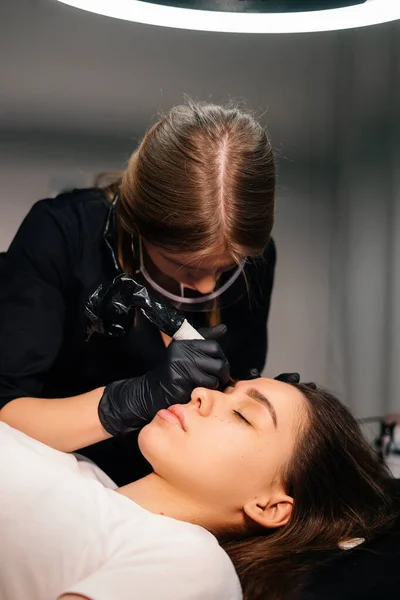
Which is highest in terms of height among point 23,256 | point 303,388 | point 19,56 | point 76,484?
point 19,56

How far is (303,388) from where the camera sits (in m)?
1.63

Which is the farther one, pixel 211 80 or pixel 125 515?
pixel 211 80

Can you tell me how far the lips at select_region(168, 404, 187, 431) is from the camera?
1.47m

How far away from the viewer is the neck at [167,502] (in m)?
1.47

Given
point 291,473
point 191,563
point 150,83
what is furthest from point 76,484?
point 150,83

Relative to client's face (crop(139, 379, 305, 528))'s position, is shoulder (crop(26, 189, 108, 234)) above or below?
above

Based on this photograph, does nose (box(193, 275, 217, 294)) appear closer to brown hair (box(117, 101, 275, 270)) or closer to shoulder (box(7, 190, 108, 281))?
brown hair (box(117, 101, 275, 270))

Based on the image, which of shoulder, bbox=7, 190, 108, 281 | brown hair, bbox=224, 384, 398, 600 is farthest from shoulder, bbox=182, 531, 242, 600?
shoulder, bbox=7, 190, 108, 281

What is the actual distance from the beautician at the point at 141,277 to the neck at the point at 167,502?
5.6 inches

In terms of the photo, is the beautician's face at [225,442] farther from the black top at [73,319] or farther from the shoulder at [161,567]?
the black top at [73,319]

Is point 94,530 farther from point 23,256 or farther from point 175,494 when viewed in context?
point 23,256

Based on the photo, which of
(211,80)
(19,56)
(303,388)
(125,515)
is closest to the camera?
(125,515)

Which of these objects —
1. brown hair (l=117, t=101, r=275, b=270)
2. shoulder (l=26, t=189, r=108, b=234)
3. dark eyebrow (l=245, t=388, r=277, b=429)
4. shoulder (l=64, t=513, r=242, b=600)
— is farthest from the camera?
shoulder (l=26, t=189, r=108, b=234)

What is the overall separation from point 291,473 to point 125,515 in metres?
0.37
